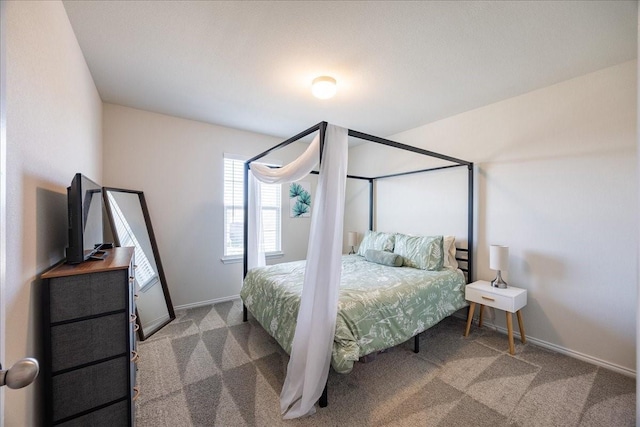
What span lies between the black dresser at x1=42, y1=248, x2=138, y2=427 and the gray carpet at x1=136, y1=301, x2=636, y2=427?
603mm

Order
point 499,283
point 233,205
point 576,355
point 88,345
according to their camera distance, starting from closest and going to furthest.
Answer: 1. point 88,345
2. point 576,355
3. point 499,283
4. point 233,205

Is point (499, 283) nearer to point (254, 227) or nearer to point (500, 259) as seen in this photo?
point (500, 259)

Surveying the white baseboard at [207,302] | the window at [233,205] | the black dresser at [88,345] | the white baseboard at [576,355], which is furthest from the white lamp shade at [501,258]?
the white baseboard at [207,302]

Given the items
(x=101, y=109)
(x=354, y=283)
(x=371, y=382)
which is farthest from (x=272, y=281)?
(x=101, y=109)

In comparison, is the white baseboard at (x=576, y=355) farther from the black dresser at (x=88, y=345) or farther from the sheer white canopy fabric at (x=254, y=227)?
the black dresser at (x=88, y=345)

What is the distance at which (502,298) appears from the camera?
247 centimetres

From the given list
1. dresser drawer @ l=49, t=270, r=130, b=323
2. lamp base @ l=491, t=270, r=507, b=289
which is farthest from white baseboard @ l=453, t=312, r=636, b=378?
dresser drawer @ l=49, t=270, r=130, b=323

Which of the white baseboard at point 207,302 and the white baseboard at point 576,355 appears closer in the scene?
the white baseboard at point 576,355

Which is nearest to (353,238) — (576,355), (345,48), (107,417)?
(576,355)

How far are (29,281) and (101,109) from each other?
2.68 meters

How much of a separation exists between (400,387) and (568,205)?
91.3 inches

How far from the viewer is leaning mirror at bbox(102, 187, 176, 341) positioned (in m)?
2.76

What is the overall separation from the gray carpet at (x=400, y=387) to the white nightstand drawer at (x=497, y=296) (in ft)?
1.43

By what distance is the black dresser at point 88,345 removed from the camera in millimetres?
1100
